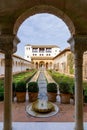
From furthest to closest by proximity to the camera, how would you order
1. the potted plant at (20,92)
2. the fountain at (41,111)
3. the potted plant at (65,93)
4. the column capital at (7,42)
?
the potted plant at (20,92), the potted plant at (65,93), the fountain at (41,111), the column capital at (7,42)

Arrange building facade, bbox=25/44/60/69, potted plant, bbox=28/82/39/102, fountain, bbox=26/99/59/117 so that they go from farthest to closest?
building facade, bbox=25/44/60/69 → potted plant, bbox=28/82/39/102 → fountain, bbox=26/99/59/117

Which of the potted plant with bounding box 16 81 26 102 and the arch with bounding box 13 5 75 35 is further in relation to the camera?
the potted plant with bounding box 16 81 26 102

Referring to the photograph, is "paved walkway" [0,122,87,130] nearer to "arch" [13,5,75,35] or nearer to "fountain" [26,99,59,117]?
"fountain" [26,99,59,117]

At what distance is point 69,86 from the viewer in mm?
9789

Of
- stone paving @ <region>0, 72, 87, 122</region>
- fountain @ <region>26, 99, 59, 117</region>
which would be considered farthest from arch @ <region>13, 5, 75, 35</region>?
fountain @ <region>26, 99, 59, 117</region>

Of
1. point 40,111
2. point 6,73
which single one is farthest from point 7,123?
point 40,111

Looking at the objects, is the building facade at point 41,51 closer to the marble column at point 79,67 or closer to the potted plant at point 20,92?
the potted plant at point 20,92

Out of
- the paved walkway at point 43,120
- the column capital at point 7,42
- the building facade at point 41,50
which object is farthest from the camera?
the building facade at point 41,50

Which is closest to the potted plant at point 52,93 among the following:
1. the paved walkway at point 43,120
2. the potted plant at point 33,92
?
the paved walkway at point 43,120

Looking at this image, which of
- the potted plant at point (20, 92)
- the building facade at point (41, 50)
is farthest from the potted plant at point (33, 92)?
the building facade at point (41, 50)

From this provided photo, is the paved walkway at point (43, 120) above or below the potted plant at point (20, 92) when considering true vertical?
below

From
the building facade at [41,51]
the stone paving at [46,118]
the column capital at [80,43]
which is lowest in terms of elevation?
the stone paving at [46,118]

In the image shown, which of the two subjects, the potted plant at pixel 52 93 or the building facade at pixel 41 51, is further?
the building facade at pixel 41 51

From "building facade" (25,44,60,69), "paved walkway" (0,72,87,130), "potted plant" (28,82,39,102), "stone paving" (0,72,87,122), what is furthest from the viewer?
"building facade" (25,44,60,69)
